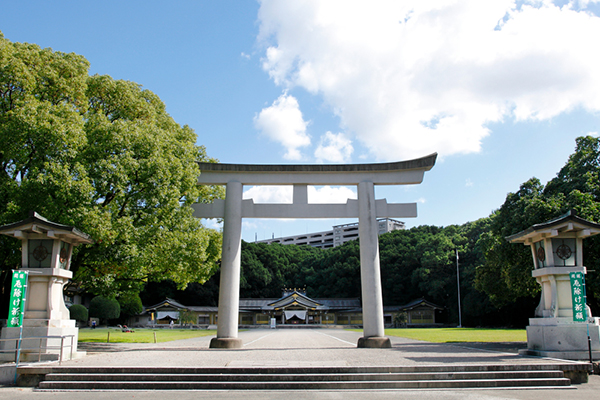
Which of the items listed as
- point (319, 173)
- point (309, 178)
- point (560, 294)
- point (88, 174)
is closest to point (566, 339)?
point (560, 294)

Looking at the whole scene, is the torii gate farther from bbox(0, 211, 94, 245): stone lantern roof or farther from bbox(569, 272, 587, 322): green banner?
bbox(569, 272, 587, 322): green banner

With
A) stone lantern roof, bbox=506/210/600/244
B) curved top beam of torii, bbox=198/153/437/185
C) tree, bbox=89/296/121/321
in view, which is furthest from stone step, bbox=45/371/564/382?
tree, bbox=89/296/121/321

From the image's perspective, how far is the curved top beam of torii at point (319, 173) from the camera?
12.8m

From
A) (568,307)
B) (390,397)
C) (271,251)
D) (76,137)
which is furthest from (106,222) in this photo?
(271,251)

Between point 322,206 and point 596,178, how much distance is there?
9.34 meters

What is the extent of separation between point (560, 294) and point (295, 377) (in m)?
6.45

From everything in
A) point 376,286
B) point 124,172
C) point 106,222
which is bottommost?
point 376,286

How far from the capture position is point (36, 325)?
28.1 feet

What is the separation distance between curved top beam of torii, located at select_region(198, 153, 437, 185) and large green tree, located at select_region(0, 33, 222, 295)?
1.30 meters

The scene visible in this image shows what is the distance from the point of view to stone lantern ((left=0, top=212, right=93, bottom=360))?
852 centimetres

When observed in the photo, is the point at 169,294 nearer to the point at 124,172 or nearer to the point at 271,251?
the point at 271,251

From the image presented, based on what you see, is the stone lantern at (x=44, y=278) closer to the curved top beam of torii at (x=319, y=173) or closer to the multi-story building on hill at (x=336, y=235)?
the curved top beam of torii at (x=319, y=173)

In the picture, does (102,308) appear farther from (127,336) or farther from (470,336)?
(470,336)

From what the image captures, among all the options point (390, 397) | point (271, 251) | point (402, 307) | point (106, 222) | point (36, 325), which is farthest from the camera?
point (271, 251)
